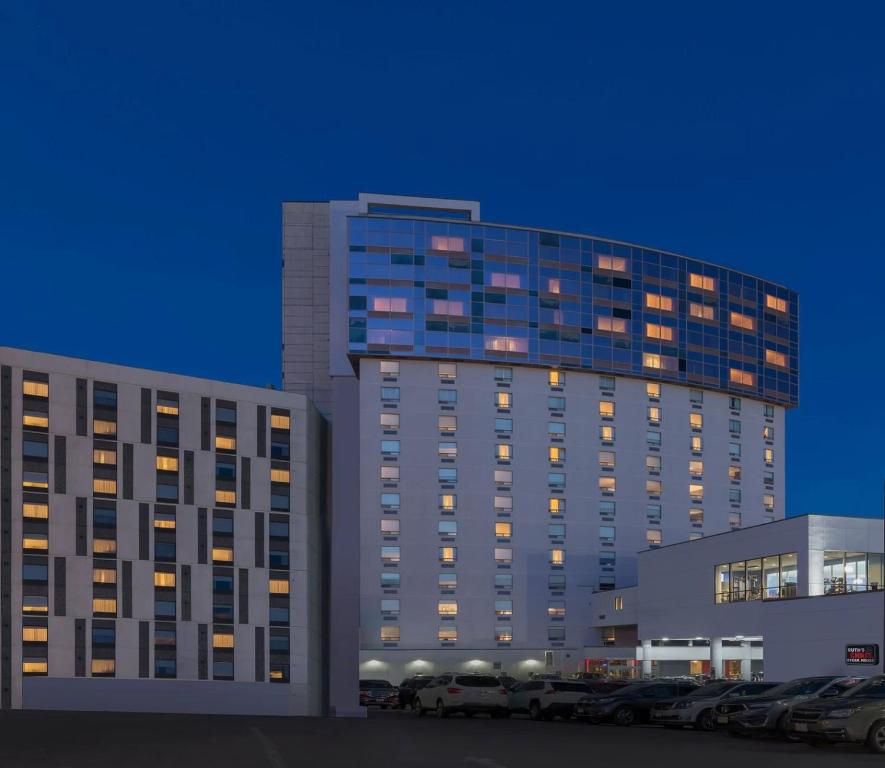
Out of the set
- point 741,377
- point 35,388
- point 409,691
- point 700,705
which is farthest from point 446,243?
point 700,705

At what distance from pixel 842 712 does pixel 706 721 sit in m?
11.1

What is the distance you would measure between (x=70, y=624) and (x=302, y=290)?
51.1 m

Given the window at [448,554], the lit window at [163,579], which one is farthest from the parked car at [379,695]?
the window at [448,554]

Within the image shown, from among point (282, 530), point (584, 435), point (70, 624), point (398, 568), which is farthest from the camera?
point (584, 435)

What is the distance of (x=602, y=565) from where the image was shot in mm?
106062

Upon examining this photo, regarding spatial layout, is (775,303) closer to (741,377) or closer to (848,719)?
(741,377)

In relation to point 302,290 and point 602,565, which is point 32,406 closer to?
point 302,290

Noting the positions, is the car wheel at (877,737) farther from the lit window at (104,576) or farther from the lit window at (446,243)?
the lit window at (446,243)

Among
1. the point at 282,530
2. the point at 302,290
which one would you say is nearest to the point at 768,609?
the point at 282,530

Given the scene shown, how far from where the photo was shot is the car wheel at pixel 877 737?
25.4 m

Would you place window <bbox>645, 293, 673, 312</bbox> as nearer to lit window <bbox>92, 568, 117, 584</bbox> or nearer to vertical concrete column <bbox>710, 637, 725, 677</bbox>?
vertical concrete column <bbox>710, 637, 725, 677</bbox>

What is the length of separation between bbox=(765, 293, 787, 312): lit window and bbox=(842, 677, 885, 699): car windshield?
312 ft

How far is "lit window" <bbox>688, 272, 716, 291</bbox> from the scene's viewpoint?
114m

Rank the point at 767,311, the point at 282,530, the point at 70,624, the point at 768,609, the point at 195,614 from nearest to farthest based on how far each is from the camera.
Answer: the point at 768,609 < the point at 70,624 < the point at 195,614 < the point at 282,530 < the point at 767,311
